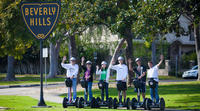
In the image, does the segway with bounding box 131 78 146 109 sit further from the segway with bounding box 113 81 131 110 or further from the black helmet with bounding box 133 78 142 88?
the segway with bounding box 113 81 131 110

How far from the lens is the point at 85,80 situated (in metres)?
14.3

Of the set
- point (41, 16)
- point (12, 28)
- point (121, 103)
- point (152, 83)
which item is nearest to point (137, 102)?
point (121, 103)

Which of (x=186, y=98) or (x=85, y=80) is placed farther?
(x=186, y=98)

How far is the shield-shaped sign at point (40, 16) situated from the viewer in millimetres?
14992

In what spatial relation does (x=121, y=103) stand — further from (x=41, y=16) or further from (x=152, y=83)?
(x=41, y=16)

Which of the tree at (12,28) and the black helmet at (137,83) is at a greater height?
the tree at (12,28)

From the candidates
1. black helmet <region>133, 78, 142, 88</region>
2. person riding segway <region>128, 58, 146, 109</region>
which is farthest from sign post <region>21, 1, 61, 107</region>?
black helmet <region>133, 78, 142, 88</region>

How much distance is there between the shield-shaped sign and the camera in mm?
14992

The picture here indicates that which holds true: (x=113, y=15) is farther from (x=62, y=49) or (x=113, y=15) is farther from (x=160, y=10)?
(x=62, y=49)

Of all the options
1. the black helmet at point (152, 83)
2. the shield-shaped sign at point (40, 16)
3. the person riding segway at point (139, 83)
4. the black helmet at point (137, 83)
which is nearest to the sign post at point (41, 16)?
the shield-shaped sign at point (40, 16)

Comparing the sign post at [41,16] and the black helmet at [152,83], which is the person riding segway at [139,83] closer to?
the black helmet at [152,83]

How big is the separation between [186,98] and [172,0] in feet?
15.9

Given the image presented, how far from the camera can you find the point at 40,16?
49.2 feet

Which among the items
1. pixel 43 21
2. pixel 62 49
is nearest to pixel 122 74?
pixel 43 21
